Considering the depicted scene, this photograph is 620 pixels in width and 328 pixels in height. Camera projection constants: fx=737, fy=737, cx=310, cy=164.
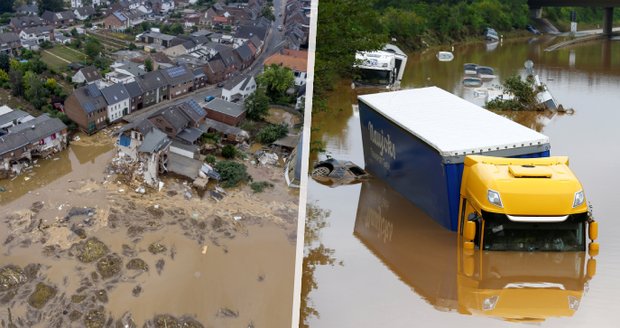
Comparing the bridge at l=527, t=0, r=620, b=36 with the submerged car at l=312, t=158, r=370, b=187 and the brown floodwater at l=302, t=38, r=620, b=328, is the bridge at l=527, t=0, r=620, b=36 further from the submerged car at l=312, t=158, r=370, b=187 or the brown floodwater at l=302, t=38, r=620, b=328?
the submerged car at l=312, t=158, r=370, b=187

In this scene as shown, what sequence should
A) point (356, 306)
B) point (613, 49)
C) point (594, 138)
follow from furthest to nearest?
point (613, 49) < point (594, 138) < point (356, 306)

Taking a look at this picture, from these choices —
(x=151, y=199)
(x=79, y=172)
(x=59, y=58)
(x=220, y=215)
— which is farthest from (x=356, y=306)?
(x=59, y=58)

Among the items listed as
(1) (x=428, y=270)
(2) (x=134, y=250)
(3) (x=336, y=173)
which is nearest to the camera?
(1) (x=428, y=270)

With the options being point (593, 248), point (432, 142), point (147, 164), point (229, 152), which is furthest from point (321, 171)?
point (593, 248)

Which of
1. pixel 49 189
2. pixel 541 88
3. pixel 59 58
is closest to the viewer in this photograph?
pixel 49 189

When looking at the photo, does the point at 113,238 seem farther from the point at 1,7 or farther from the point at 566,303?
the point at 566,303

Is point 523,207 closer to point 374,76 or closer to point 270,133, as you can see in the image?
point 270,133

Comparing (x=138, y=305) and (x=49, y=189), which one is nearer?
(x=138, y=305)
